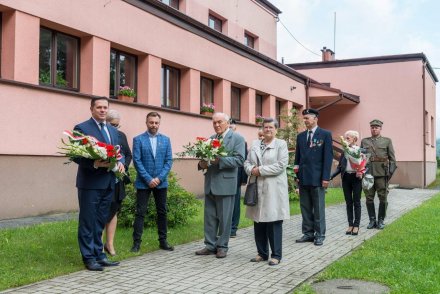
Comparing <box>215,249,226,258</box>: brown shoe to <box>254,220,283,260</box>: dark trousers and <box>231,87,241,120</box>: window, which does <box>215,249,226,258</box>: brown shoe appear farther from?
<box>231,87,241,120</box>: window

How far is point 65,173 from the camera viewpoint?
11055 millimetres

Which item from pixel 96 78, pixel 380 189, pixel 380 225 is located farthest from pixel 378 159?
pixel 96 78

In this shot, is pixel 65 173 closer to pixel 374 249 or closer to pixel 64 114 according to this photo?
pixel 64 114

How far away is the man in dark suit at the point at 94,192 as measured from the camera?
244 inches

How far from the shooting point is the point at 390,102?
2597cm

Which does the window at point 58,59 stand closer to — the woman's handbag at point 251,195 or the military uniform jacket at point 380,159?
the woman's handbag at point 251,195

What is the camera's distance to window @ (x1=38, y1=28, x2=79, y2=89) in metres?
11.2

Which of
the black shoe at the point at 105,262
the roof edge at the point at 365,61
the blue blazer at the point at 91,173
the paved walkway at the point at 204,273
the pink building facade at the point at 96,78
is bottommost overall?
the paved walkway at the point at 204,273

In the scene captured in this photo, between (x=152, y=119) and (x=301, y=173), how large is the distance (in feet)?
9.43

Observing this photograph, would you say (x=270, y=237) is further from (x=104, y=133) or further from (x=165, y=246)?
(x=104, y=133)

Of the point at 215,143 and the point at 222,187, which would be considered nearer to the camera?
the point at 215,143

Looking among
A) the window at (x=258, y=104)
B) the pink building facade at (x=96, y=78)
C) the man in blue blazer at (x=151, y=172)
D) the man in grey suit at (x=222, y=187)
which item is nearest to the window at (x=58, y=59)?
the pink building facade at (x=96, y=78)

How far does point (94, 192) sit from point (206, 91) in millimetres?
11613

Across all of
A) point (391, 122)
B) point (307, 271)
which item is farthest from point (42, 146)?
point (391, 122)
